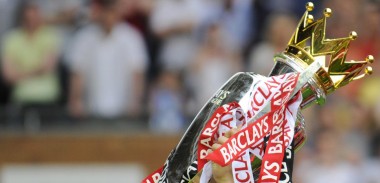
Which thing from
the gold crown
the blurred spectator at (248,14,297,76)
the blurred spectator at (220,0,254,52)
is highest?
the blurred spectator at (220,0,254,52)

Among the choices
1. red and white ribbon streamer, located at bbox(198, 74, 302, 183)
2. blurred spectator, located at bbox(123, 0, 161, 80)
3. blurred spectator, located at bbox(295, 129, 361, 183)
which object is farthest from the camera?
blurred spectator, located at bbox(123, 0, 161, 80)

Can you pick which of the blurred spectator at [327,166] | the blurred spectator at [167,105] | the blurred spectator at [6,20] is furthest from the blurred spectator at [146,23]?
the blurred spectator at [327,166]

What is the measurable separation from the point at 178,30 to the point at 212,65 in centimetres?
47

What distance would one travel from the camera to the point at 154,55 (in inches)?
354

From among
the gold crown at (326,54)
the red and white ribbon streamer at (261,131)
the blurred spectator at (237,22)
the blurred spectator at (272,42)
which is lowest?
the red and white ribbon streamer at (261,131)

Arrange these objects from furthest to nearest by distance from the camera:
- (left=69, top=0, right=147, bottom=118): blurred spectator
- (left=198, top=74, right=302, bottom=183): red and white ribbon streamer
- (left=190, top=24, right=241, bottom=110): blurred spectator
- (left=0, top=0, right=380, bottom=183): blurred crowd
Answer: (left=69, top=0, right=147, bottom=118): blurred spectator → (left=190, top=24, right=241, bottom=110): blurred spectator → (left=0, top=0, right=380, bottom=183): blurred crowd → (left=198, top=74, right=302, bottom=183): red and white ribbon streamer

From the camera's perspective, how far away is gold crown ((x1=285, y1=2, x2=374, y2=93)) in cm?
361

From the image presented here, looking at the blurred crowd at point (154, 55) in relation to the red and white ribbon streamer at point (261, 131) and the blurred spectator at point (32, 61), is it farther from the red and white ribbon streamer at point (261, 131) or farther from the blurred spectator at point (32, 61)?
the red and white ribbon streamer at point (261, 131)

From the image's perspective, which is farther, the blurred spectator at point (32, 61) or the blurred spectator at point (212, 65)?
the blurred spectator at point (32, 61)

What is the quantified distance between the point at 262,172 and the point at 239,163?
3.2 inches

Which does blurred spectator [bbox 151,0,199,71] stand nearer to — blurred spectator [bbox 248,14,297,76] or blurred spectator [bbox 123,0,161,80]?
blurred spectator [bbox 123,0,161,80]

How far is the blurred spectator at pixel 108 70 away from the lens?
884cm

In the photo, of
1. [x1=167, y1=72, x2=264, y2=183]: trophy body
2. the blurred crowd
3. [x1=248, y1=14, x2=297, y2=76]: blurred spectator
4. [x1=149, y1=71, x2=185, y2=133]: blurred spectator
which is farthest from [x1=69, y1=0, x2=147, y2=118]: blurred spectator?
[x1=167, y1=72, x2=264, y2=183]: trophy body

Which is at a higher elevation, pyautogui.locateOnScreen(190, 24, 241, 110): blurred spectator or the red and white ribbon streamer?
pyautogui.locateOnScreen(190, 24, 241, 110): blurred spectator
